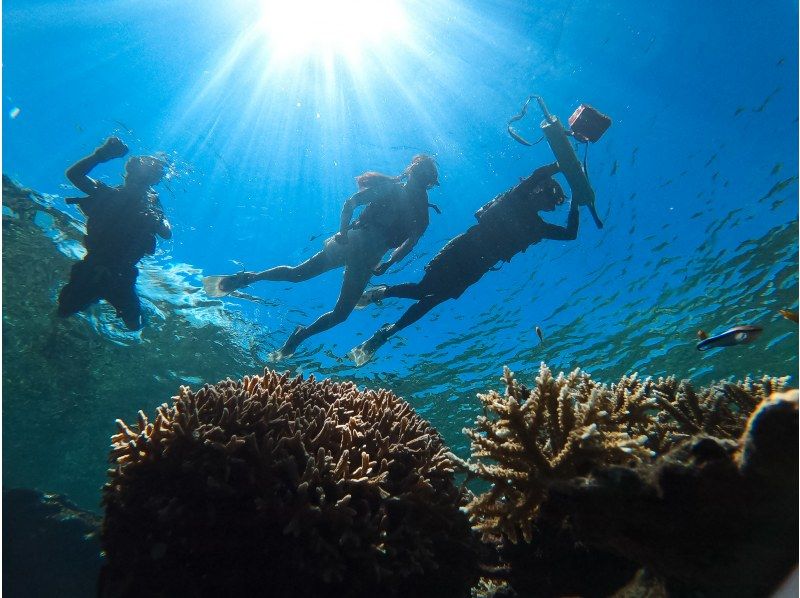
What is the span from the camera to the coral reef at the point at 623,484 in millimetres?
1959

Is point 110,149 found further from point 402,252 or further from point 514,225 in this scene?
point 514,225

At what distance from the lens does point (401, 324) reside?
1059cm

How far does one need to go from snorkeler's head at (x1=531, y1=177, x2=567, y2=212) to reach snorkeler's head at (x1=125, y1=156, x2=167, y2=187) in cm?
1007

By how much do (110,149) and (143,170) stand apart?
114cm

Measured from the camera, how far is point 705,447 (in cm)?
203

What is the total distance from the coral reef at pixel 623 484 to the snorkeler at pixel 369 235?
24.2 feet

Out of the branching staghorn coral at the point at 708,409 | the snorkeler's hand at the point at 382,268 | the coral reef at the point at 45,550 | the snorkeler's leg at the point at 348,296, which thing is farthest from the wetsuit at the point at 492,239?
the coral reef at the point at 45,550

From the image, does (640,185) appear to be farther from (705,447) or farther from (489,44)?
(705,447)

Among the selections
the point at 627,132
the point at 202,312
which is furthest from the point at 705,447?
the point at 202,312

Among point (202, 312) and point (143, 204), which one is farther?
point (202, 312)

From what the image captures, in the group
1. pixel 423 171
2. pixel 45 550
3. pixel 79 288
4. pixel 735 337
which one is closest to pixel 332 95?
pixel 423 171

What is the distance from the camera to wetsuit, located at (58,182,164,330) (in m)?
10.4

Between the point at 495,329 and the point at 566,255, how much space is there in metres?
4.45

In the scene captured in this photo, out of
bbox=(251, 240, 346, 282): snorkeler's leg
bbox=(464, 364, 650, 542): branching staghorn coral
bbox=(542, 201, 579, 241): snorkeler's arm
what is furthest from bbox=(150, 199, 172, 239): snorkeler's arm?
bbox=(464, 364, 650, 542): branching staghorn coral
